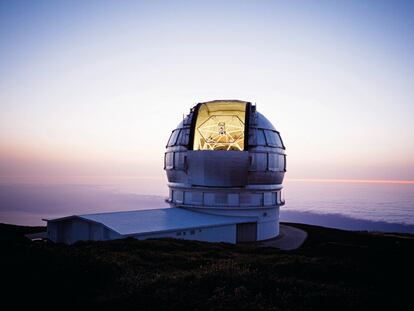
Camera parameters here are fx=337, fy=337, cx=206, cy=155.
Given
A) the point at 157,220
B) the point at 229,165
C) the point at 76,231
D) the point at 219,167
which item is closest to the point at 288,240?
the point at 229,165

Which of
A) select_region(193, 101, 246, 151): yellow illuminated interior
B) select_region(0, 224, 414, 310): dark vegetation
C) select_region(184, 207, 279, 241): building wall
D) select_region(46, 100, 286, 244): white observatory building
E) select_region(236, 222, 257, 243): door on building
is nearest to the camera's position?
select_region(0, 224, 414, 310): dark vegetation

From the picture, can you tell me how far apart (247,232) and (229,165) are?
5.29 meters

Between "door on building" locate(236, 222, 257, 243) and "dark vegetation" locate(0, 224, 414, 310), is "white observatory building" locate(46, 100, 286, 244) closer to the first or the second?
"door on building" locate(236, 222, 257, 243)

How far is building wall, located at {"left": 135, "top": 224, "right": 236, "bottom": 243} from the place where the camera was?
19.3 m

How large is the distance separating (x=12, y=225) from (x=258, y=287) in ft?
114

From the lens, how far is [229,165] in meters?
24.0

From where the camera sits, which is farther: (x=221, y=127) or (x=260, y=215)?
(x=221, y=127)

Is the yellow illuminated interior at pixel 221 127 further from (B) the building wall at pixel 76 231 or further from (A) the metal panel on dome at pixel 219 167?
(B) the building wall at pixel 76 231

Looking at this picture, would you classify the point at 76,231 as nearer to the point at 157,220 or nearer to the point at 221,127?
the point at 157,220

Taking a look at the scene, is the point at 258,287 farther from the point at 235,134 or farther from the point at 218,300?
the point at 235,134

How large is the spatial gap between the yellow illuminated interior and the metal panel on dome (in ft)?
8.23

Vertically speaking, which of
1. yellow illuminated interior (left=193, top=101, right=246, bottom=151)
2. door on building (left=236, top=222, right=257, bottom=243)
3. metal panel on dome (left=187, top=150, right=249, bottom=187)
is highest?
yellow illuminated interior (left=193, top=101, right=246, bottom=151)

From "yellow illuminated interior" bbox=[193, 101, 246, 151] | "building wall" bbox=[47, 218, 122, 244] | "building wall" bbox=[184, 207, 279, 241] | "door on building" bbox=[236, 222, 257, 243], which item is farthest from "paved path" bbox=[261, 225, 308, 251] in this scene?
"building wall" bbox=[47, 218, 122, 244]

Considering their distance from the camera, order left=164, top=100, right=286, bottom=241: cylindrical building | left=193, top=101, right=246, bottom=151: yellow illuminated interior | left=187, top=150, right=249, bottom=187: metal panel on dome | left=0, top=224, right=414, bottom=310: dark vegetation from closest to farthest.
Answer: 1. left=0, top=224, right=414, bottom=310: dark vegetation
2. left=187, top=150, right=249, bottom=187: metal panel on dome
3. left=164, top=100, right=286, bottom=241: cylindrical building
4. left=193, top=101, right=246, bottom=151: yellow illuminated interior
